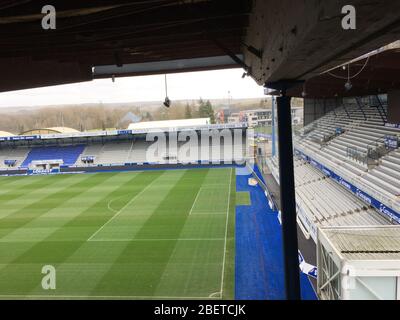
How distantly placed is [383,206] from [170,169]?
72.6 feet

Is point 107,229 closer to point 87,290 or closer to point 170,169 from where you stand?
point 87,290

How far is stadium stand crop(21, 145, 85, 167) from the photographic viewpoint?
3522cm

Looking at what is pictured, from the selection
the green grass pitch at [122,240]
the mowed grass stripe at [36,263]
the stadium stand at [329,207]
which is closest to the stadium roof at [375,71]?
the stadium stand at [329,207]

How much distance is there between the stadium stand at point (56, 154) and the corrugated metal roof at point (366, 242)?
3133cm

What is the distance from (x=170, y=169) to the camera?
31.1 m

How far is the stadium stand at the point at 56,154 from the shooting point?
116ft

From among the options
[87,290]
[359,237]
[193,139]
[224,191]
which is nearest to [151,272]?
[87,290]

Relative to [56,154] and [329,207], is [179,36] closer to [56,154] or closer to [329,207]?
[329,207]

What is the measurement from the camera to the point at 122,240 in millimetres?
13969

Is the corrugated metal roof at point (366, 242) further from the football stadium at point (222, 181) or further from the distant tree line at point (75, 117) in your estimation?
the distant tree line at point (75, 117)

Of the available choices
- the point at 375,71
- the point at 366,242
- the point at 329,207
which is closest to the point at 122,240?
the point at 329,207

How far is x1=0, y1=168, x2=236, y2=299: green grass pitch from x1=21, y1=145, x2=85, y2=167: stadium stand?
10.8 meters

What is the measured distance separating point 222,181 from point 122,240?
1129 centimetres

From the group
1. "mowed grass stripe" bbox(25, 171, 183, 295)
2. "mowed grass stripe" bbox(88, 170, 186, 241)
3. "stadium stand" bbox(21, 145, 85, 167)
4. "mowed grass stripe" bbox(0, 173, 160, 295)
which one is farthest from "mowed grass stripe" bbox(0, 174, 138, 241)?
"stadium stand" bbox(21, 145, 85, 167)
